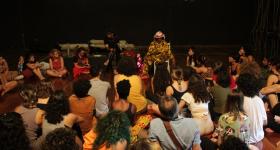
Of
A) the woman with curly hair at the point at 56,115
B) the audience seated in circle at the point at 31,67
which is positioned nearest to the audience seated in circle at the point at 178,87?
the woman with curly hair at the point at 56,115

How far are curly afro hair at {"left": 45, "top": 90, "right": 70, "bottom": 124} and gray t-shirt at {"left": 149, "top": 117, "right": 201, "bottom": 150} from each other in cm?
85

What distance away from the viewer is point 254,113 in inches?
169

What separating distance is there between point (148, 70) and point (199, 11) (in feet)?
A: 15.3

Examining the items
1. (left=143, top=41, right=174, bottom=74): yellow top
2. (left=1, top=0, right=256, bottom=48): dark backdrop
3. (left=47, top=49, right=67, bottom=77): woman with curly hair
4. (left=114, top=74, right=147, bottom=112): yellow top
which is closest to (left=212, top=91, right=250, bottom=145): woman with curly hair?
(left=114, top=74, right=147, bottom=112): yellow top

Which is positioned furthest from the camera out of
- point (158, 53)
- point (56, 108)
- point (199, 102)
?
point (158, 53)

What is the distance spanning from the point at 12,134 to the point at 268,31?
7.88 metres

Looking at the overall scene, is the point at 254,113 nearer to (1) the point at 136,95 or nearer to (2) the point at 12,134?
(1) the point at 136,95

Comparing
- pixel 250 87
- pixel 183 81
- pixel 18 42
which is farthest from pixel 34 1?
pixel 250 87

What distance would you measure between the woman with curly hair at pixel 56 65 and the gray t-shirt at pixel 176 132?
17.0 feet

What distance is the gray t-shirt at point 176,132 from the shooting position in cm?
334

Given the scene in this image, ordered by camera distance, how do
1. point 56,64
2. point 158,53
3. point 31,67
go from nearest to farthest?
1. point 31,67
2. point 158,53
3. point 56,64

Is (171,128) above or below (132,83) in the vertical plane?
below

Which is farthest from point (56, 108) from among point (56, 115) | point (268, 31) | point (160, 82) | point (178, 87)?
point (268, 31)

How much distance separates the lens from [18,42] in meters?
11.9
